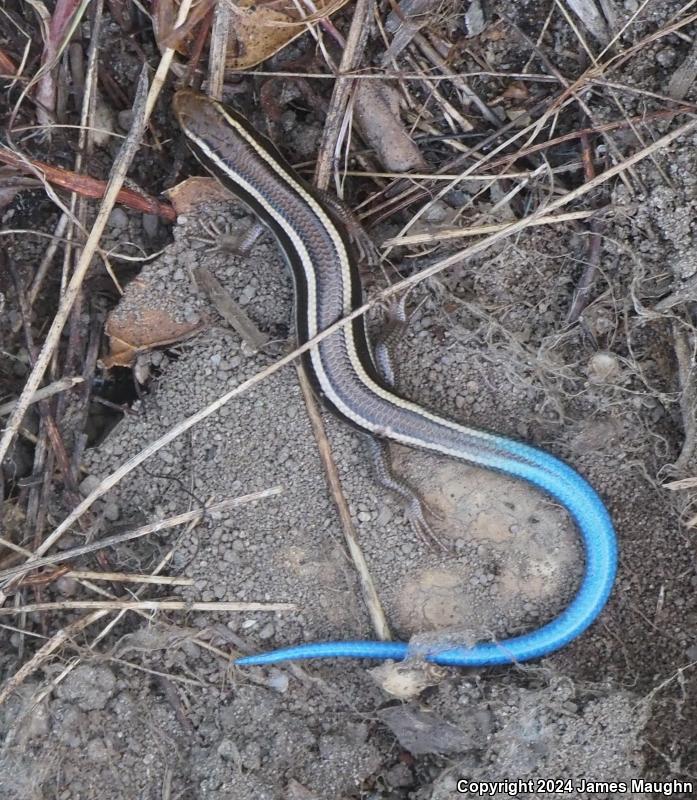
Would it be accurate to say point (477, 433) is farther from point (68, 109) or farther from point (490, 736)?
point (68, 109)

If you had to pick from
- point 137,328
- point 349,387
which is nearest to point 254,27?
point 137,328

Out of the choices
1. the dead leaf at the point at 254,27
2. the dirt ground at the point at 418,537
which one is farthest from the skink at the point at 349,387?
the dead leaf at the point at 254,27

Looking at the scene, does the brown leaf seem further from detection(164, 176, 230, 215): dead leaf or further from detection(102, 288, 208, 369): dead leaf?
detection(164, 176, 230, 215): dead leaf

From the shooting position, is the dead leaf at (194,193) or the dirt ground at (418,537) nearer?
the dirt ground at (418,537)

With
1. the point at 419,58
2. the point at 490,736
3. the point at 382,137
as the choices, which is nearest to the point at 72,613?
the point at 490,736

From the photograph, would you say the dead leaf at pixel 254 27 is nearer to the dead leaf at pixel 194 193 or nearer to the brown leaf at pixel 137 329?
the dead leaf at pixel 194 193

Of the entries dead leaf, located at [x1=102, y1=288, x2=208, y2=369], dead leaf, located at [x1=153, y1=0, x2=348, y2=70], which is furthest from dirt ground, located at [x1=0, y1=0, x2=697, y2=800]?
dead leaf, located at [x1=153, y1=0, x2=348, y2=70]

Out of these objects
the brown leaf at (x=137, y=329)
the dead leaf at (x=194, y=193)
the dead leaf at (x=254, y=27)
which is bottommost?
the brown leaf at (x=137, y=329)

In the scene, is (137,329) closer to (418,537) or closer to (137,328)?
(137,328)
